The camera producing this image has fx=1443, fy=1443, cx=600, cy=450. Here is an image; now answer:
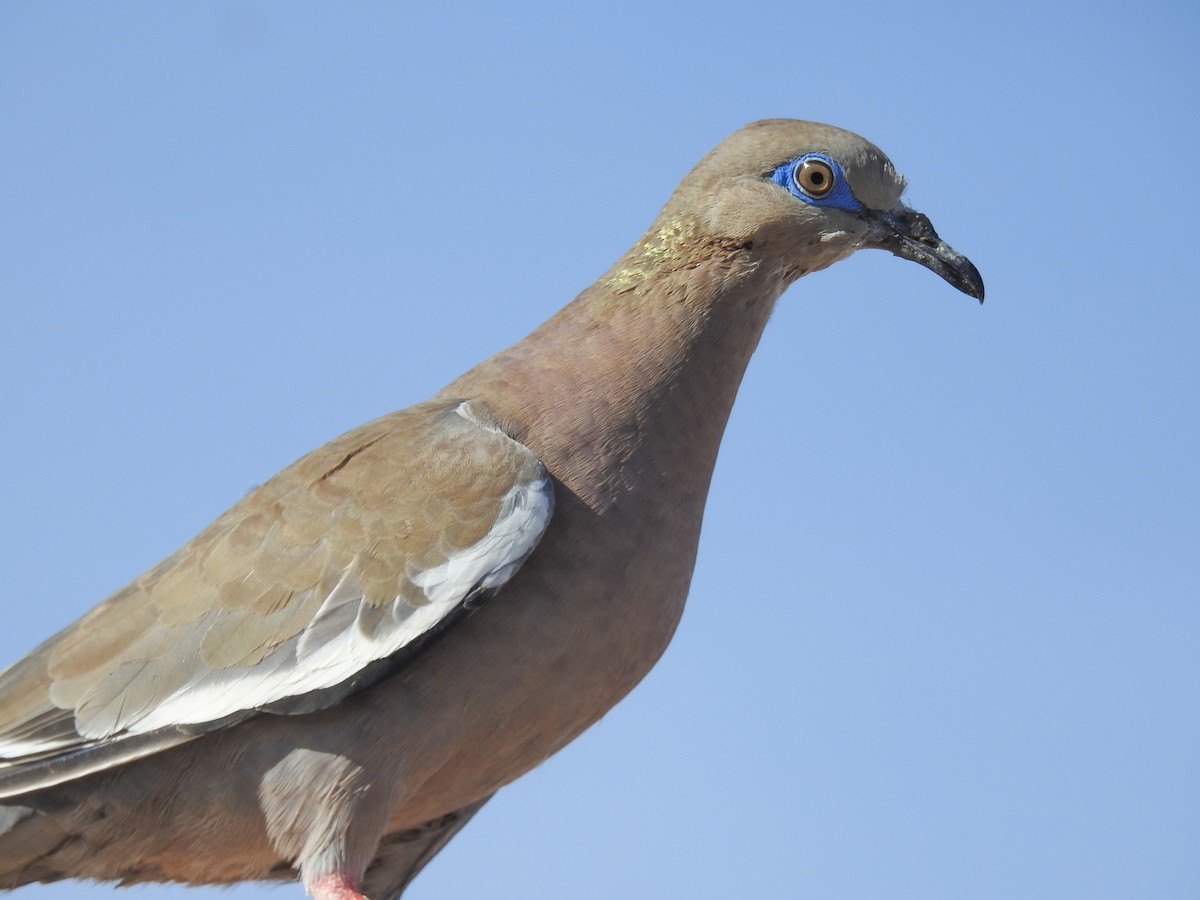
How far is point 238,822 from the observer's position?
14.9 ft

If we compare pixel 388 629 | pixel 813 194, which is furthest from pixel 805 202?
pixel 388 629

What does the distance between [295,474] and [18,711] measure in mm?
1192

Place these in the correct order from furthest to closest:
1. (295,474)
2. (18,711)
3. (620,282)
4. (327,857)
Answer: (620,282), (295,474), (18,711), (327,857)

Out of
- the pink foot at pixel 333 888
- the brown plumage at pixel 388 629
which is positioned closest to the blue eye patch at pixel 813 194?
the brown plumage at pixel 388 629

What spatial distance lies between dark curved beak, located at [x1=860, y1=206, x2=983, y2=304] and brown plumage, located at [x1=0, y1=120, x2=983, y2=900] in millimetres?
734

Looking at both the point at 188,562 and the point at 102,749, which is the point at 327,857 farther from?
the point at 188,562

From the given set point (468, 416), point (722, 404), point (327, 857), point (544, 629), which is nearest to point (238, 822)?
point (327, 857)

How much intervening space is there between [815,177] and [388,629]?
7.78 feet

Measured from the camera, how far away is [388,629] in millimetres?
4520

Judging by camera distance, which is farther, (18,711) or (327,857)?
(18,711)

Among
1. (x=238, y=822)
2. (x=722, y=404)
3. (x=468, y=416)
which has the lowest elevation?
(x=238, y=822)

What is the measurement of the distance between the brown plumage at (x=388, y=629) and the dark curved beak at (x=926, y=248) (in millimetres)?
734

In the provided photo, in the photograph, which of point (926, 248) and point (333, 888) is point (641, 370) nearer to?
point (926, 248)

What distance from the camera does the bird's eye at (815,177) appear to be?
5.45 m
